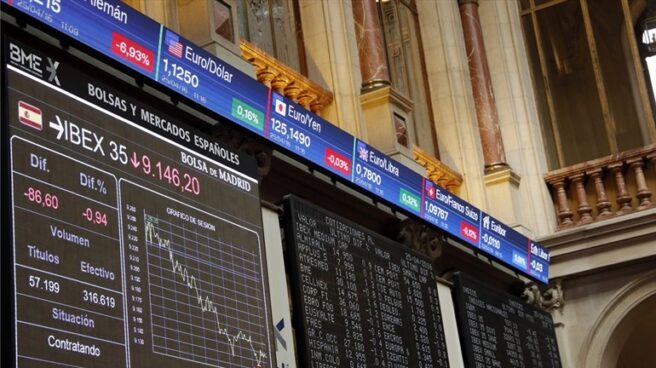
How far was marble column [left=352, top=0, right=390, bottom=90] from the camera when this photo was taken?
12.3 meters

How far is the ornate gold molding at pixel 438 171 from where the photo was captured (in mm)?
13305

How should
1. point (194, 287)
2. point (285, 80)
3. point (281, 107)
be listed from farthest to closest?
point (285, 80)
point (281, 107)
point (194, 287)

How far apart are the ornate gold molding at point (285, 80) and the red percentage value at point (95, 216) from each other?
450 centimetres

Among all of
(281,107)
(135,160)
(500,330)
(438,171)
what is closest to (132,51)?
(135,160)

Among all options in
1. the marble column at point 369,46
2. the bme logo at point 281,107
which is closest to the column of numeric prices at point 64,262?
the bme logo at point 281,107

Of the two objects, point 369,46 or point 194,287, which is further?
point 369,46

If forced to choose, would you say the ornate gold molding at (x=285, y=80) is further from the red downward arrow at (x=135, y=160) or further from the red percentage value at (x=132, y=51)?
the red downward arrow at (x=135, y=160)

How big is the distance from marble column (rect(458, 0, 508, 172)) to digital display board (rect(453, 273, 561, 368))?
2140 millimetres

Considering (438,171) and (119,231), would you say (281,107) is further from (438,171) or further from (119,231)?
(438,171)

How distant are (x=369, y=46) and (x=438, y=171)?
1962 millimetres

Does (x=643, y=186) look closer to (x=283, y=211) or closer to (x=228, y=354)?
(x=283, y=211)

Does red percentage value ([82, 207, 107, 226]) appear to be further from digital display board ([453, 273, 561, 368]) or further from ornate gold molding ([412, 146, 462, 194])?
ornate gold molding ([412, 146, 462, 194])

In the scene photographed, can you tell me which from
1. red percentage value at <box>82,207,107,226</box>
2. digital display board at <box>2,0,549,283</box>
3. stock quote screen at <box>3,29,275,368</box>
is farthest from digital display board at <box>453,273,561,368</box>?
red percentage value at <box>82,207,107,226</box>

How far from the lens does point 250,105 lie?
9008mm
